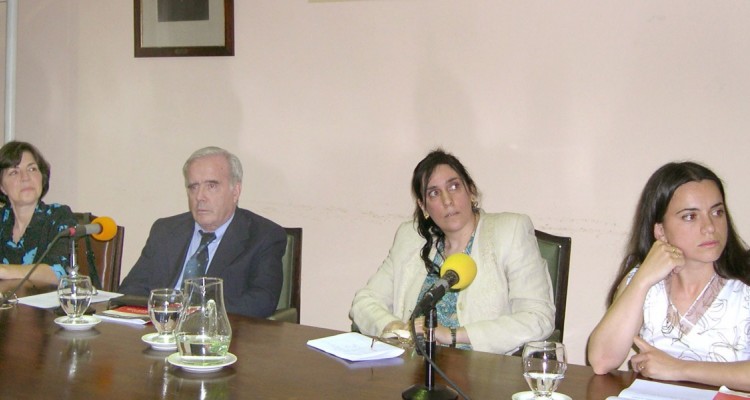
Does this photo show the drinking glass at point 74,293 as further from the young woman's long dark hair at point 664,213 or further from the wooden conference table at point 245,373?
the young woman's long dark hair at point 664,213

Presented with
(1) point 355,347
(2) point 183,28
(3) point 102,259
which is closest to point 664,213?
(1) point 355,347

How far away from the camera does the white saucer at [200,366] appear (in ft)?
6.38

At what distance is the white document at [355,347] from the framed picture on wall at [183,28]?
2.32 meters

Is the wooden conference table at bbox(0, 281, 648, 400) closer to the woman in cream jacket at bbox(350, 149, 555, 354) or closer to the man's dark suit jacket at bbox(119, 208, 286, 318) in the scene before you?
the woman in cream jacket at bbox(350, 149, 555, 354)

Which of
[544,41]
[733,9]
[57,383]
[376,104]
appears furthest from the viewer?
[376,104]

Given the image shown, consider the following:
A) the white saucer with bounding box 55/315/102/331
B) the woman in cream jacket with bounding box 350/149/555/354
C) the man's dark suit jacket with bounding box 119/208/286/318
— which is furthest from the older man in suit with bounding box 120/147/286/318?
the white saucer with bounding box 55/315/102/331

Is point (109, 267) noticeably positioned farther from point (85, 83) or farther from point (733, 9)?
point (733, 9)

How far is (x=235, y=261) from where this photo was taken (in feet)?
10.5

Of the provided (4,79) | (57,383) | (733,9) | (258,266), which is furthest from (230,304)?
(4,79)

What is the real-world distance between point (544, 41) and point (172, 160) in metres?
2.10

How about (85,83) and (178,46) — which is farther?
(85,83)

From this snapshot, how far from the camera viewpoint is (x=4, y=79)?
16.3 feet

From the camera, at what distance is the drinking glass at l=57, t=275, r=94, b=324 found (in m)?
2.40

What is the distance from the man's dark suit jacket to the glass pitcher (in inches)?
36.3
